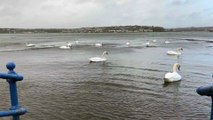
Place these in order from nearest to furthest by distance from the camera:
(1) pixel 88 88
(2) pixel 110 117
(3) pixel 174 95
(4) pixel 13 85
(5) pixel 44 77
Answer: (4) pixel 13 85
(2) pixel 110 117
(3) pixel 174 95
(1) pixel 88 88
(5) pixel 44 77

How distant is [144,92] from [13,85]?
602 inches

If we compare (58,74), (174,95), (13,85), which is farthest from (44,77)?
(13,85)

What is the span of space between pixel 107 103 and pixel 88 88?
3.94 meters

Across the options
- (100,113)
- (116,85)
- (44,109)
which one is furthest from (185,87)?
(44,109)

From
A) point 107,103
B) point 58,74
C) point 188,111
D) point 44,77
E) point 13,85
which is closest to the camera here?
point 13,85

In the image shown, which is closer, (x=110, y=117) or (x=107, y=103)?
(x=110, y=117)

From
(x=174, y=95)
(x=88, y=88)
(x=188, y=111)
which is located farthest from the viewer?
(x=88, y=88)

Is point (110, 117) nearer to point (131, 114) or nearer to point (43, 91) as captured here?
point (131, 114)

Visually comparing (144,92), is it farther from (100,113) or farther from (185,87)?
(100,113)

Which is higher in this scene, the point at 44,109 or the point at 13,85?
the point at 13,85

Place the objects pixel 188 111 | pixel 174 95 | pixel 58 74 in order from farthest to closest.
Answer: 1. pixel 58 74
2. pixel 174 95
3. pixel 188 111

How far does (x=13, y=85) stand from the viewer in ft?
11.5

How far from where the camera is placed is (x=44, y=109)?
1477cm

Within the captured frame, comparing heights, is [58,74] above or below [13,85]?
below
